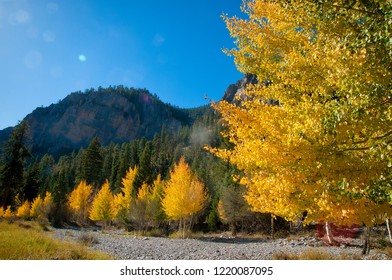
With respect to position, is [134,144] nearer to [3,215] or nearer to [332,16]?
[3,215]

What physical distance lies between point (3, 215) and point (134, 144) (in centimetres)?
7040

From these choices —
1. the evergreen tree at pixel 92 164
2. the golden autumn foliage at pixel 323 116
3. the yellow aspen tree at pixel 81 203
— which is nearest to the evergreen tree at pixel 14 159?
the yellow aspen tree at pixel 81 203

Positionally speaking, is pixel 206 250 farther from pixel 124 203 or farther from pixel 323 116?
pixel 124 203

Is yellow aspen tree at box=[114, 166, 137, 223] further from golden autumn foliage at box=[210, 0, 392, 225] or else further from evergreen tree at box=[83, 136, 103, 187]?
golden autumn foliage at box=[210, 0, 392, 225]

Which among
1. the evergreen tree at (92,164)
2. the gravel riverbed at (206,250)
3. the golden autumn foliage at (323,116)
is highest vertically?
the evergreen tree at (92,164)

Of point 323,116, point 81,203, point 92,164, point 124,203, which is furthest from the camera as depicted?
point 92,164

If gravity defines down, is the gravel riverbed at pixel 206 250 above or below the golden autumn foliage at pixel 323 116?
below

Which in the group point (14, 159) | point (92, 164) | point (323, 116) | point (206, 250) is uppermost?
point (92, 164)

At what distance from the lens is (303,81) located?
468cm

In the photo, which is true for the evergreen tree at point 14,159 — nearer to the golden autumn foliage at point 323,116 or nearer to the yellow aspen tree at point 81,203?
the yellow aspen tree at point 81,203

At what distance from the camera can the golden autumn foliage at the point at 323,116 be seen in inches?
138

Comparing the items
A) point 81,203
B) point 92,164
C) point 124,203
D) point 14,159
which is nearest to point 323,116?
point 14,159

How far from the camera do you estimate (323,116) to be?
3711mm
